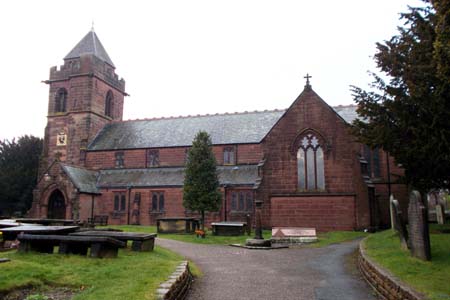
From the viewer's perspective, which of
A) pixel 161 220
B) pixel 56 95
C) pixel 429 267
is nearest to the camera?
pixel 429 267

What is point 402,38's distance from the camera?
45.3 ft

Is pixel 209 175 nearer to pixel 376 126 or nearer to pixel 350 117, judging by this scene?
pixel 350 117

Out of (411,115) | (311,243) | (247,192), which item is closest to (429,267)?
(411,115)

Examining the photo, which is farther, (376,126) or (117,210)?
(117,210)

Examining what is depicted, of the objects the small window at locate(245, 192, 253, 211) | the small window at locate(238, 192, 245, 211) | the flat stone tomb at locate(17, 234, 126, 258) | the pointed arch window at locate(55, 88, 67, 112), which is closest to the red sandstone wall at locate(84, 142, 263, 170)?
the small window at locate(245, 192, 253, 211)

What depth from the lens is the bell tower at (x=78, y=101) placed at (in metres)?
47.2

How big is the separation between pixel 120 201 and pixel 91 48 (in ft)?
68.1

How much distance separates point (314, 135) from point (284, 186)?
460 cm

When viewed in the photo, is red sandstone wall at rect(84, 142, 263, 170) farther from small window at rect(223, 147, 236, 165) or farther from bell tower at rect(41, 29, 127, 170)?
bell tower at rect(41, 29, 127, 170)

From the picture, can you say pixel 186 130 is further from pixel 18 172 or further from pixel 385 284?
pixel 385 284

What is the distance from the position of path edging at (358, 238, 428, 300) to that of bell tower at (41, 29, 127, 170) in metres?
40.0

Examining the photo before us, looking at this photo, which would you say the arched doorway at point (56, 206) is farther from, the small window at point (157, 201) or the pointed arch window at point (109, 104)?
the pointed arch window at point (109, 104)

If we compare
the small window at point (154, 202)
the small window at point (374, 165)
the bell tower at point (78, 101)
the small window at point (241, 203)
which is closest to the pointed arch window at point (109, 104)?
the bell tower at point (78, 101)

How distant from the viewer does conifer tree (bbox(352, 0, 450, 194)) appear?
1127cm
